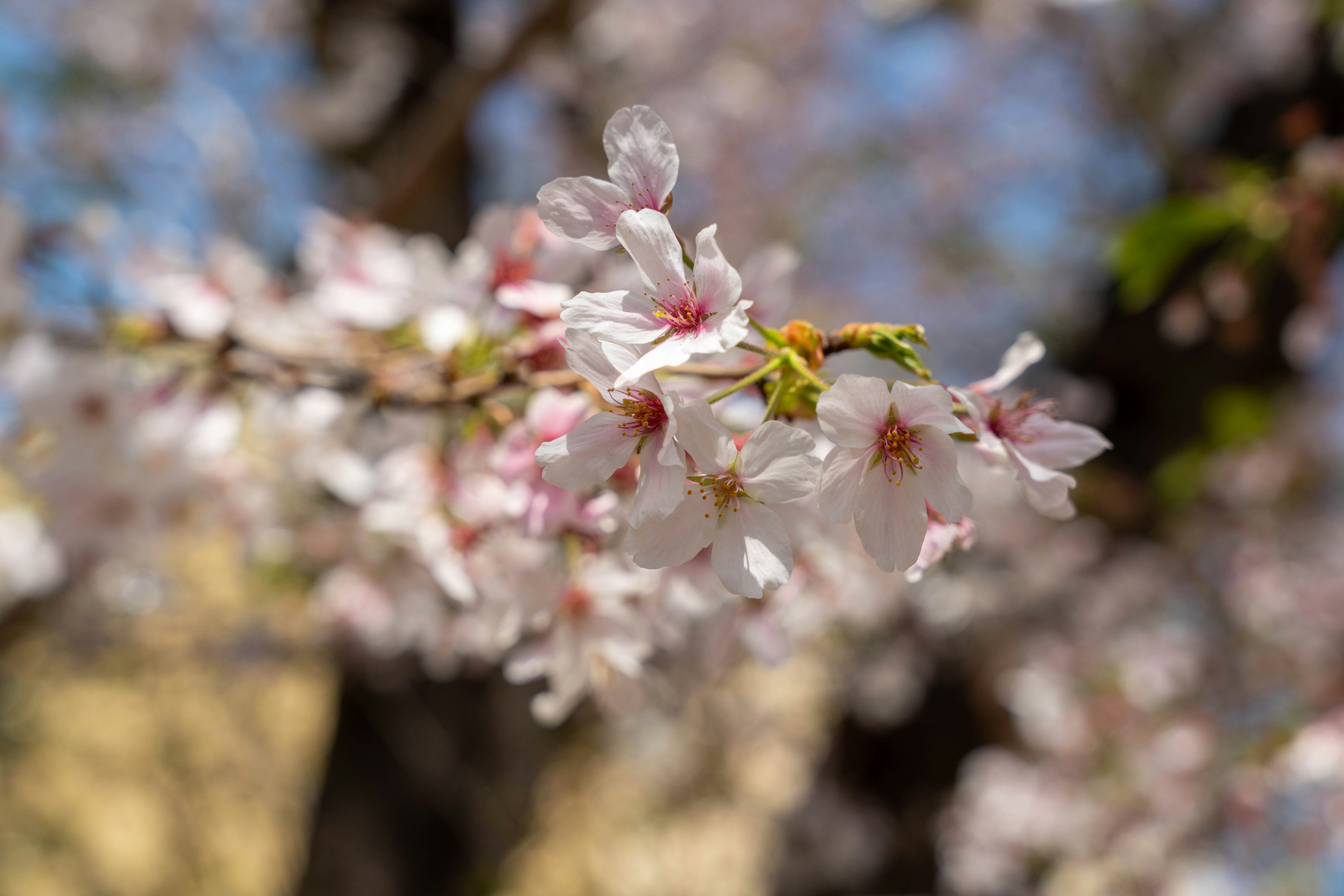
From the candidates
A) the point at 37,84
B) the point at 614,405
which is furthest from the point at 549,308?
the point at 37,84

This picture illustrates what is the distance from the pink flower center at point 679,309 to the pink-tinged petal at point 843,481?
0.13m

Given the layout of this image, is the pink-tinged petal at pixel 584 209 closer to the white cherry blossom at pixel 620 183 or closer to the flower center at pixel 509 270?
the white cherry blossom at pixel 620 183

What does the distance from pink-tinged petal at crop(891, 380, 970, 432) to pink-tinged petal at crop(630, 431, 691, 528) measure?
0.14 m

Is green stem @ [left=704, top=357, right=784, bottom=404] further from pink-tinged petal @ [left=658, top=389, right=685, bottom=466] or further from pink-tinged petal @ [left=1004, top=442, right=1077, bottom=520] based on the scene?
pink-tinged petal @ [left=1004, top=442, right=1077, bottom=520]

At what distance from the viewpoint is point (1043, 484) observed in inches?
21.9

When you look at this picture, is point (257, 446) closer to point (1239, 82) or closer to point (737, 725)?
point (1239, 82)

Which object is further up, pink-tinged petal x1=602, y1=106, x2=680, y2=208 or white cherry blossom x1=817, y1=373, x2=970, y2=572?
pink-tinged petal x1=602, y1=106, x2=680, y2=208

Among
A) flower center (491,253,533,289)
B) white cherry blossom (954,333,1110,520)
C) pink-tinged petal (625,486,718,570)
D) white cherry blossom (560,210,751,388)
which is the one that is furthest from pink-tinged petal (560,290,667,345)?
flower center (491,253,533,289)

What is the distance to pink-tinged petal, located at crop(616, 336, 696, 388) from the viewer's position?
47cm

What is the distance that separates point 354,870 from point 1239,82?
4165 mm

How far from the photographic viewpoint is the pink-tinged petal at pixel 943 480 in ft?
1.68

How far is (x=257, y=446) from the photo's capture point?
1417 millimetres

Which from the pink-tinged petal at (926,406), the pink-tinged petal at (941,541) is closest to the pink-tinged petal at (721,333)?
the pink-tinged petal at (926,406)

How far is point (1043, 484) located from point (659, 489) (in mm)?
277
